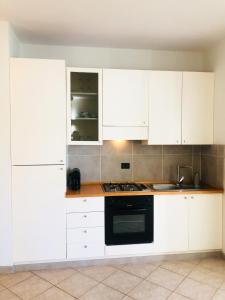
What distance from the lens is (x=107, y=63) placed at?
3361 millimetres

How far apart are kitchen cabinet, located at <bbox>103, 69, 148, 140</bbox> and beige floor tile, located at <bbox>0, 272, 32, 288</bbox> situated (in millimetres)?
1711

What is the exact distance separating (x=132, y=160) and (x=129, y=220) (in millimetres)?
847

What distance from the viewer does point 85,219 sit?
2859mm

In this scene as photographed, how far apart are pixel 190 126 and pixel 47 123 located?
67.5 inches

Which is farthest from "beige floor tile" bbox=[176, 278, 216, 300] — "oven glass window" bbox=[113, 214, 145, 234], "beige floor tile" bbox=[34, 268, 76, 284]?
→ "beige floor tile" bbox=[34, 268, 76, 284]

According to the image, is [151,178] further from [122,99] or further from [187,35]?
[187,35]

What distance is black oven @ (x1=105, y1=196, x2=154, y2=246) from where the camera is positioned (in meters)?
2.90

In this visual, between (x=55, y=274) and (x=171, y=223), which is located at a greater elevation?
(x=171, y=223)

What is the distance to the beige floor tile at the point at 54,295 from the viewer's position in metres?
2.31

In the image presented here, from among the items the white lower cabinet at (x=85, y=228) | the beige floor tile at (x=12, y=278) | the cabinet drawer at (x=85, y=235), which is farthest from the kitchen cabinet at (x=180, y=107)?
the beige floor tile at (x=12, y=278)

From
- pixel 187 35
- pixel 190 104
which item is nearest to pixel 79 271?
pixel 190 104

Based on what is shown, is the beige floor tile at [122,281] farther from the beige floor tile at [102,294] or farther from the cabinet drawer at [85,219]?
the cabinet drawer at [85,219]

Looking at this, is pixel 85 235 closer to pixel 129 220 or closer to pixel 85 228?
pixel 85 228

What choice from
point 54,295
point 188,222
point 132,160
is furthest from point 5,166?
point 188,222
